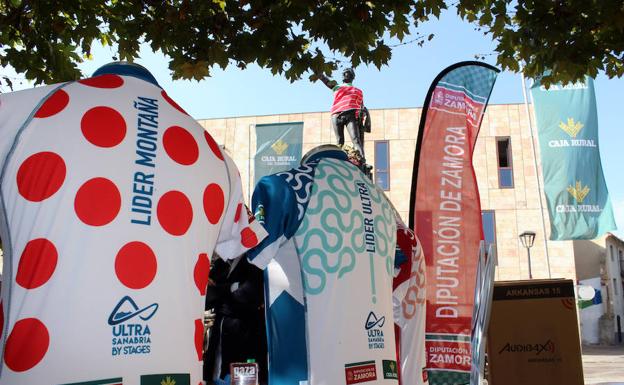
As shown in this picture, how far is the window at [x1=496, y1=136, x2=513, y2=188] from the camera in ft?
67.2

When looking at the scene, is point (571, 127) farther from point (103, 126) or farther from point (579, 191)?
point (103, 126)

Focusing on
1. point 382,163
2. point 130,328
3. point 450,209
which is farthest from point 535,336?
point 382,163

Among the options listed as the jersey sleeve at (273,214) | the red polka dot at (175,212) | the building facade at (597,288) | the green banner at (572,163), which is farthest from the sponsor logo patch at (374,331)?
the building facade at (597,288)

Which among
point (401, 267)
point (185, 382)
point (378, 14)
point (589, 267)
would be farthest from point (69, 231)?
point (589, 267)

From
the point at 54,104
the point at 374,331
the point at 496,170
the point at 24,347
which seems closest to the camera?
the point at 24,347

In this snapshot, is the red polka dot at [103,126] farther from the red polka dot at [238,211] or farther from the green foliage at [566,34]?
the green foliage at [566,34]

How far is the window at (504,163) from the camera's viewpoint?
806 inches

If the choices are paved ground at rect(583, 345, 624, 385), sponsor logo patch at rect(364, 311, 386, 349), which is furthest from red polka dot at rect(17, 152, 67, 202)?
paved ground at rect(583, 345, 624, 385)

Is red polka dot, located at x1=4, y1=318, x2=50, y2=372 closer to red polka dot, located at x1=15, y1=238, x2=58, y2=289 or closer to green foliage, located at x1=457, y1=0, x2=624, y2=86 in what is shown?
red polka dot, located at x1=15, y1=238, x2=58, y2=289

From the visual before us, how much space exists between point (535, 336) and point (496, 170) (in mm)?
15682

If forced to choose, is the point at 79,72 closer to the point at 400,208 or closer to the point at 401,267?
the point at 401,267

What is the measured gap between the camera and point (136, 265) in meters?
1.84

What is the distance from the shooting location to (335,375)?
266cm

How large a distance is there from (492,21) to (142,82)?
14.7 ft
